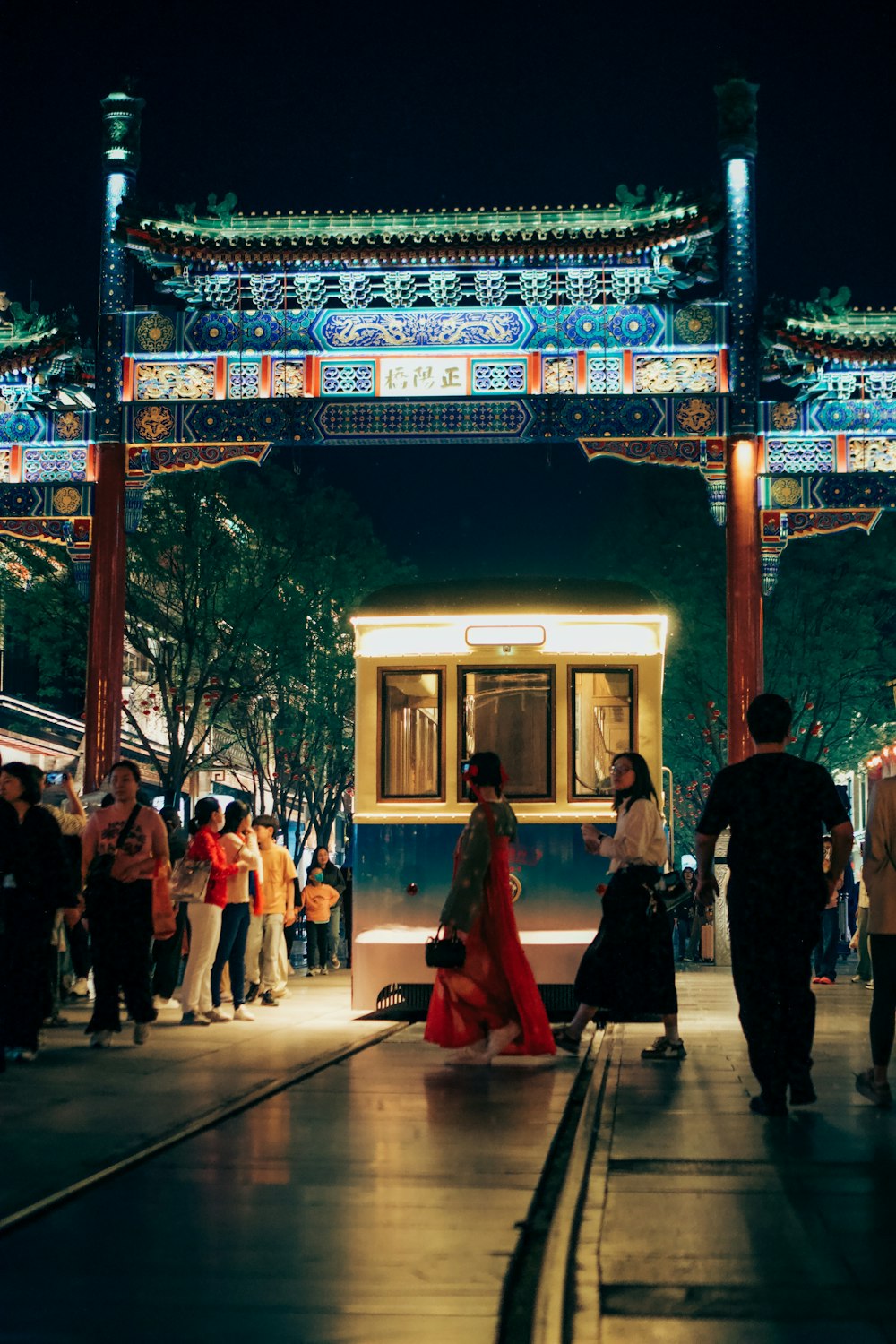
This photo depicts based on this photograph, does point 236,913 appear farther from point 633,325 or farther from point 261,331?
point 633,325

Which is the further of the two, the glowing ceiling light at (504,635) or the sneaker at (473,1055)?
the glowing ceiling light at (504,635)

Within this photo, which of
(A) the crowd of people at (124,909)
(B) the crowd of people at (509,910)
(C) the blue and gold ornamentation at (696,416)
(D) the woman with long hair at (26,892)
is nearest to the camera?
(B) the crowd of people at (509,910)

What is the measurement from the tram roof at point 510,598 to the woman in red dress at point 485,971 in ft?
9.76

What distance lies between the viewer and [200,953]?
14367 millimetres

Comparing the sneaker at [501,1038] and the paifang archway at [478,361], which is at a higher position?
the paifang archway at [478,361]

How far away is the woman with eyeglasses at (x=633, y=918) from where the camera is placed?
11164 millimetres

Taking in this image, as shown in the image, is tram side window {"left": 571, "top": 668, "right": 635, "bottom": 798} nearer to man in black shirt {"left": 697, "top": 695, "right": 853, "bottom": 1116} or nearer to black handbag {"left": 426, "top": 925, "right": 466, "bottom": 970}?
black handbag {"left": 426, "top": 925, "right": 466, "bottom": 970}

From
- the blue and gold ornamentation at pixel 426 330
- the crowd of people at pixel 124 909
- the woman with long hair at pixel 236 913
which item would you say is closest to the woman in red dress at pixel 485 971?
the crowd of people at pixel 124 909

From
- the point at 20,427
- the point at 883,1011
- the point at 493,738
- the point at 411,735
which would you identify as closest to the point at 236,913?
the point at 411,735

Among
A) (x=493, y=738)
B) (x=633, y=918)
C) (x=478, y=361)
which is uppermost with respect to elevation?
(x=478, y=361)

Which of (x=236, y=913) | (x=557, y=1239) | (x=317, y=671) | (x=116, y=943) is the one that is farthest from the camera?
(x=317, y=671)

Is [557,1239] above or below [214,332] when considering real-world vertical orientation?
below

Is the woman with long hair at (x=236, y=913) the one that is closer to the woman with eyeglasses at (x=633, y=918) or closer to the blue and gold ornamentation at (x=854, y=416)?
the woman with eyeglasses at (x=633, y=918)

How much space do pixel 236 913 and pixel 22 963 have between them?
409 centimetres
